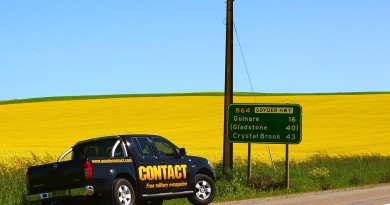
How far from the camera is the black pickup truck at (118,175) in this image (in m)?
15.9

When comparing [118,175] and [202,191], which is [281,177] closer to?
[202,191]

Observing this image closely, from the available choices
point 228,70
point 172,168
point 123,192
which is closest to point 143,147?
point 172,168

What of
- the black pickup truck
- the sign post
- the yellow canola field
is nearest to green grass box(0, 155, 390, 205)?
the sign post

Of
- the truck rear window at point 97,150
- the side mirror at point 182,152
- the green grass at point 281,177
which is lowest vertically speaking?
the green grass at point 281,177

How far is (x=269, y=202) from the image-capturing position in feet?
62.6

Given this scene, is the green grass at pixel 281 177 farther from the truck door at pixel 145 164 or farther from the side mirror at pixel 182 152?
the truck door at pixel 145 164

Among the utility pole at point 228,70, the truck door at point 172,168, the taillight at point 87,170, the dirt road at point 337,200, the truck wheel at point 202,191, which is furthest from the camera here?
the utility pole at point 228,70

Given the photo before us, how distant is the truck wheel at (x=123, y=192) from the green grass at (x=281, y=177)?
278 centimetres

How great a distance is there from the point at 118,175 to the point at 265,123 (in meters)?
9.70

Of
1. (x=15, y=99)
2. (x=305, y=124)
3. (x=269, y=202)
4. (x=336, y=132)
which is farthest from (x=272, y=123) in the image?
(x=15, y=99)

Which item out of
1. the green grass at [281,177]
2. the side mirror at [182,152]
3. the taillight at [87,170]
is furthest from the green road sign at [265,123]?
the taillight at [87,170]

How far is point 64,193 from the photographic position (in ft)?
52.5

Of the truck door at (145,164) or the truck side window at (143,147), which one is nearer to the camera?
the truck door at (145,164)

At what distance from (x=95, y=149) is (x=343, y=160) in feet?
53.1
